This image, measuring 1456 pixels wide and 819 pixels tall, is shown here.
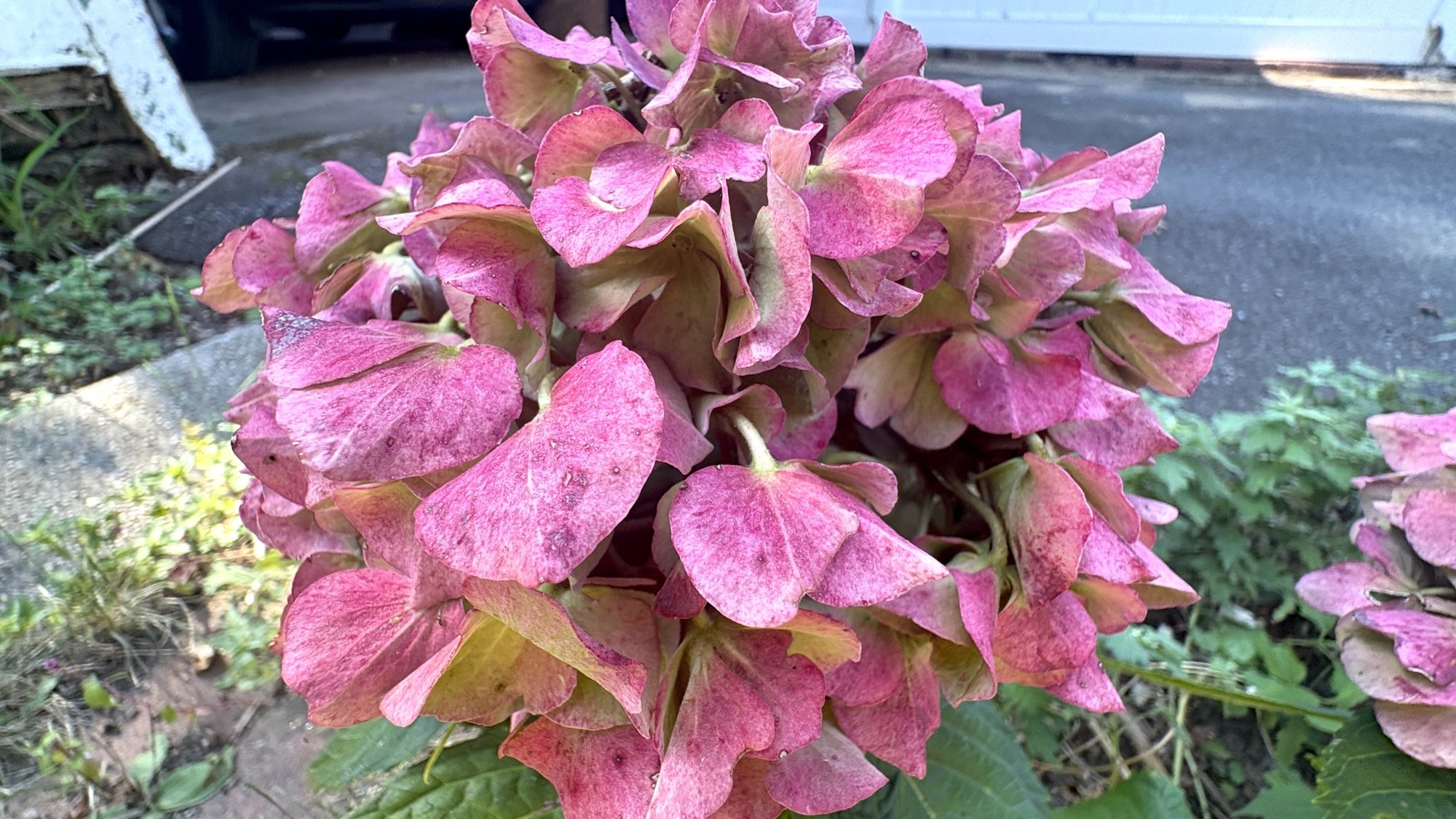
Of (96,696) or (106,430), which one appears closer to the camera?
(96,696)

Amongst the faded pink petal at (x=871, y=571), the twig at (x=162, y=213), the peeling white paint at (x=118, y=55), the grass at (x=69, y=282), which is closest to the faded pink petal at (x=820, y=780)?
the faded pink petal at (x=871, y=571)

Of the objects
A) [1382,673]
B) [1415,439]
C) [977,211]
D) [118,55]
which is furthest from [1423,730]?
[118,55]

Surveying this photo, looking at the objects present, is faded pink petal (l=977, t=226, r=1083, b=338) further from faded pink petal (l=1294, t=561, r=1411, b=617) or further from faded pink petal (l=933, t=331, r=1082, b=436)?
faded pink petal (l=1294, t=561, r=1411, b=617)

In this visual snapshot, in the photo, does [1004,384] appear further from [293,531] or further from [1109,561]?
[293,531]

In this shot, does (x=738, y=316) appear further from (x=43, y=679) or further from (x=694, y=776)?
(x=43, y=679)

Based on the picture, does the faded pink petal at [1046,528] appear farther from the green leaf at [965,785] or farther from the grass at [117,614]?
the grass at [117,614]

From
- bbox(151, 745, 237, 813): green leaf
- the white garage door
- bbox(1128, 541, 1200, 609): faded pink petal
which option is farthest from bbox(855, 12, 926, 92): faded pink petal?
the white garage door
